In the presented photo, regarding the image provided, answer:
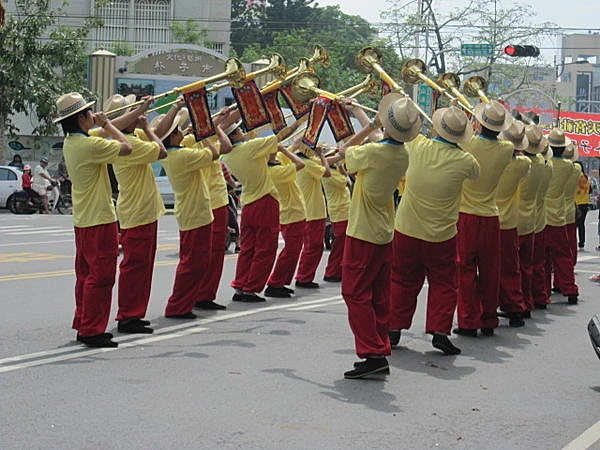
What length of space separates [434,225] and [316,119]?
2.34 meters

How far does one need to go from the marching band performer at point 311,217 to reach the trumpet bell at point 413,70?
2634mm

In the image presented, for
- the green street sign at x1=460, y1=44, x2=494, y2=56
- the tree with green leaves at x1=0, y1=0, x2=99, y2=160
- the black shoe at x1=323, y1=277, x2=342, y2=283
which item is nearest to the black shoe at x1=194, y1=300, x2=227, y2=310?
the black shoe at x1=323, y1=277, x2=342, y2=283

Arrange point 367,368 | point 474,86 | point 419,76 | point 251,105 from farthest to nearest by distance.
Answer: point 474,86 < point 419,76 < point 251,105 < point 367,368

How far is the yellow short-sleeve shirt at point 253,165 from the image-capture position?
12312 mm

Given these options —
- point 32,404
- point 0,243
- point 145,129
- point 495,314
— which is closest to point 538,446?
point 32,404

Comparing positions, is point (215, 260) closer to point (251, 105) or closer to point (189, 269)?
point (189, 269)

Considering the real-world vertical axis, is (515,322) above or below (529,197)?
below

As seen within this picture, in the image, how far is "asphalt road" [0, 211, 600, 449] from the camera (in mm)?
7008

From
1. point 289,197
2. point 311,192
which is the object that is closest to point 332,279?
point 311,192

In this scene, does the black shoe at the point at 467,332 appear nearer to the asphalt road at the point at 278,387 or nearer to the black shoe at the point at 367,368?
the asphalt road at the point at 278,387

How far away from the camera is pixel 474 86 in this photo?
12898 mm

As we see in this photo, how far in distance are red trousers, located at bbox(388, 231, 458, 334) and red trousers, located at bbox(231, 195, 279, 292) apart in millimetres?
3130

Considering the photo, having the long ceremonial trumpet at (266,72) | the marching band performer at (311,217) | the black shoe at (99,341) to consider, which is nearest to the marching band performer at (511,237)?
the long ceremonial trumpet at (266,72)

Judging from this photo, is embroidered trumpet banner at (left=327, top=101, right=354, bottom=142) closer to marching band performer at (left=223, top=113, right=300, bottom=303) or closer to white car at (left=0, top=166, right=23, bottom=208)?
marching band performer at (left=223, top=113, right=300, bottom=303)
